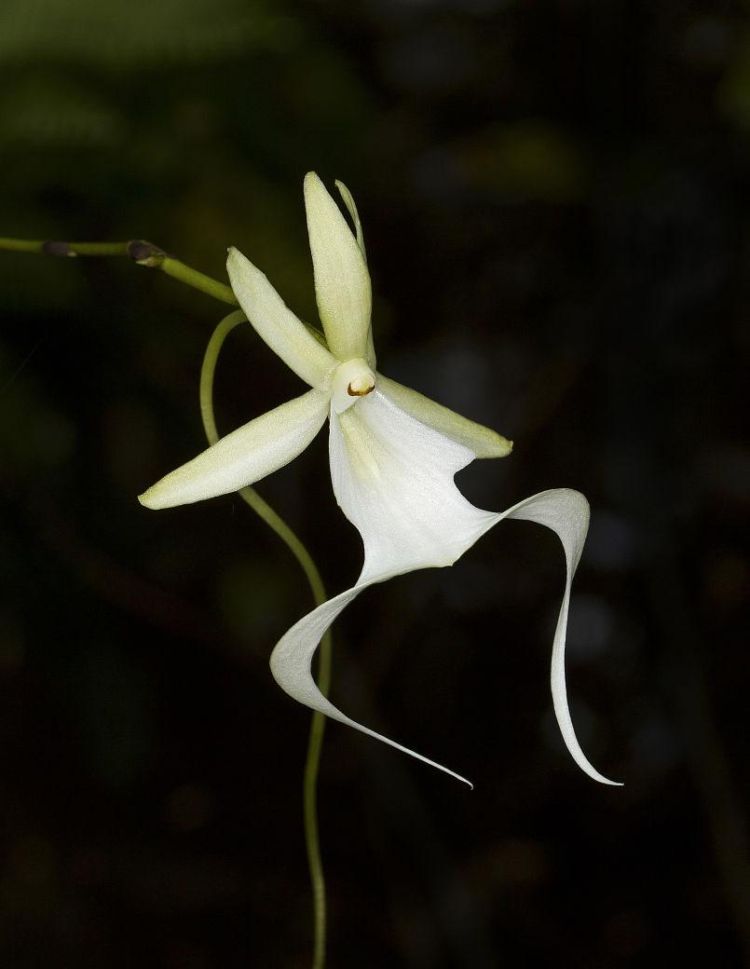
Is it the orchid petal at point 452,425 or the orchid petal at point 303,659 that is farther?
the orchid petal at point 452,425

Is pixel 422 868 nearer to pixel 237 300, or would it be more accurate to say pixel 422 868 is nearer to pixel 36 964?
pixel 36 964

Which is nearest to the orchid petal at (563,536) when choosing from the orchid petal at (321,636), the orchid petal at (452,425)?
the orchid petal at (321,636)

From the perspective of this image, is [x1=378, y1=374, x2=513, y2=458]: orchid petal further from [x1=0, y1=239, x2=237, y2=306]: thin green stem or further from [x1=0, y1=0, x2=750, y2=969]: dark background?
[x1=0, y1=0, x2=750, y2=969]: dark background

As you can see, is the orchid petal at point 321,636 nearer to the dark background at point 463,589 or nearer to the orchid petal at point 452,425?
the orchid petal at point 452,425

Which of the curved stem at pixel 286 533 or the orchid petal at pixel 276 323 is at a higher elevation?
the orchid petal at pixel 276 323

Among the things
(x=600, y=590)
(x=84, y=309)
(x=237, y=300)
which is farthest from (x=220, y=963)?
(x=237, y=300)

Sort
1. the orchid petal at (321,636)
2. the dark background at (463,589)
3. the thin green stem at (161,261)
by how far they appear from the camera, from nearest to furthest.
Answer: the orchid petal at (321,636)
the thin green stem at (161,261)
the dark background at (463,589)

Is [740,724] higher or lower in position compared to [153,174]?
lower
